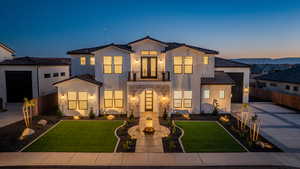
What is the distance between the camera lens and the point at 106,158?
805 cm

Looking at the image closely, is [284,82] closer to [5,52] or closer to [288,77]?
[288,77]

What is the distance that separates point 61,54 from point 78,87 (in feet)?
186

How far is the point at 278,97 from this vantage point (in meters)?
20.8

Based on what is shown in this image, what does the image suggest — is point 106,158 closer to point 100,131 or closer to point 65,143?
point 65,143

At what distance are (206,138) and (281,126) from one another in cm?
685

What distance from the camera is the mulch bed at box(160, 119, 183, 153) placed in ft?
29.2

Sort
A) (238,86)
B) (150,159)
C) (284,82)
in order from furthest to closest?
(284,82), (238,86), (150,159)

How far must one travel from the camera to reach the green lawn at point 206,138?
9.20 m

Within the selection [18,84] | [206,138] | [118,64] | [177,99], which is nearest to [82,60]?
[118,64]

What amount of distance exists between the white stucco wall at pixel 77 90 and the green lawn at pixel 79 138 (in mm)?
1828

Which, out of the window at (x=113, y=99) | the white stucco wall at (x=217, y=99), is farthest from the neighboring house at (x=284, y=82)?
the window at (x=113, y=99)

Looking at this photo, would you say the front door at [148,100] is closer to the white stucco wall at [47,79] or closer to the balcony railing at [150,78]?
the balcony railing at [150,78]

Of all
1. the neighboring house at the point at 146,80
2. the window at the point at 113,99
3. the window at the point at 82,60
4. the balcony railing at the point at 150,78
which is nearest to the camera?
the neighboring house at the point at 146,80

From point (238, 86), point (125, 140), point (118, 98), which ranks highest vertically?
point (238, 86)
